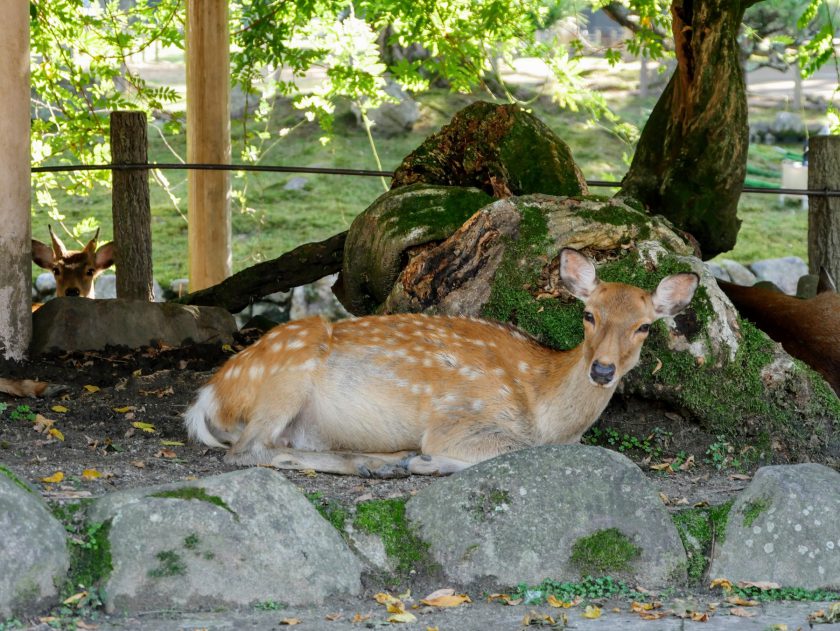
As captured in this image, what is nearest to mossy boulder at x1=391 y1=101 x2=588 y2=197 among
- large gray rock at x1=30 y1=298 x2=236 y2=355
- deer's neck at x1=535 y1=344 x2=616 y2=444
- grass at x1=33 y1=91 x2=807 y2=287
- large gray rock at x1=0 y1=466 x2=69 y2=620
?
large gray rock at x1=30 y1=298 x2=236 y2=355

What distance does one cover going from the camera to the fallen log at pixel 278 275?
907 centimetres

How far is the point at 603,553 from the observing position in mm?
4223

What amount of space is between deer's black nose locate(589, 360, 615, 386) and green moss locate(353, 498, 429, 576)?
1097mm

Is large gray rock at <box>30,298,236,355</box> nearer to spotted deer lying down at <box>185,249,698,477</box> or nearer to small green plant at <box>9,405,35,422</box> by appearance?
small green plant at <box>9,405,35,422</box>

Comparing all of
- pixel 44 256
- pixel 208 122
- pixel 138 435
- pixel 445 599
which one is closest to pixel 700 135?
pixel 138 435

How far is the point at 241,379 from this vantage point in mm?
5680

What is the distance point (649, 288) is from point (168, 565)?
3223 mm

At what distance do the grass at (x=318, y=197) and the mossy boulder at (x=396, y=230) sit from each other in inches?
312

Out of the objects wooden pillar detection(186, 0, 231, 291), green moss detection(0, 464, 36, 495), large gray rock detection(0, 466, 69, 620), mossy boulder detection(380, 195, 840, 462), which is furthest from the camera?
wooden pillar detection(186, 0, 231, 291)

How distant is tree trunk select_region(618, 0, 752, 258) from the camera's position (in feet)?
24.5

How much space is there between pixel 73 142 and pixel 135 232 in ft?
8.54

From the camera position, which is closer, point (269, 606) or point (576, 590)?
point (269, 606)

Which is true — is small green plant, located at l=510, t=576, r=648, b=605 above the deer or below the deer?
above

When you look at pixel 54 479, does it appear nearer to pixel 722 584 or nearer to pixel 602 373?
pixel 602 373
